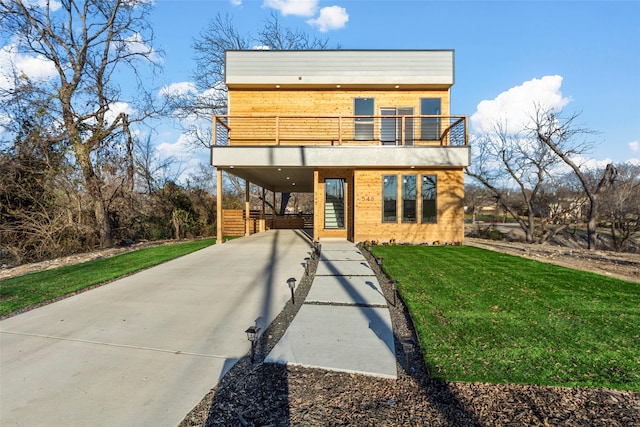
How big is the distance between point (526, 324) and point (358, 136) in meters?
9.22

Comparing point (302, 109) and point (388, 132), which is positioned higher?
point (302, 109)

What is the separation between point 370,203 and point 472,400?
867cm

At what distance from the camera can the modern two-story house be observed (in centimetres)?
1050

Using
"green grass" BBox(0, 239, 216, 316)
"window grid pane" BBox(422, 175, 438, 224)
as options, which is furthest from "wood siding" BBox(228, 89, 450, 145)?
"green grass" BBox(0, 239, 216, 316)

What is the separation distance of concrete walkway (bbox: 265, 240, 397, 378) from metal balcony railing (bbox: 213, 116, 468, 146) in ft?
22.9

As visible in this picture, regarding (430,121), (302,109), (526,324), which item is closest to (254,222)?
(302,109)

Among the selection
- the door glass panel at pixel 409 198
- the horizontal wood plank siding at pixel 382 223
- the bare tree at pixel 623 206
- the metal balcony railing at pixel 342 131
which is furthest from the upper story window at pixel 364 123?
the bare tree at pixel 623 206

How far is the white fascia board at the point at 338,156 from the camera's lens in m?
10.4

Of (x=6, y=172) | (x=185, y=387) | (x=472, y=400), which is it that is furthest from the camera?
(x=6, y=172)

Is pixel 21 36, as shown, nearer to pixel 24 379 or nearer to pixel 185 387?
pixel 24 379

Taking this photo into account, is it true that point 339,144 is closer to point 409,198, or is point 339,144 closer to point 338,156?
point 338,156

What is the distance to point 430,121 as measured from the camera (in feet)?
38.9

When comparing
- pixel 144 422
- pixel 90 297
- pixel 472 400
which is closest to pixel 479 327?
pixel 472 400

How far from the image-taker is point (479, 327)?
3.82 m
